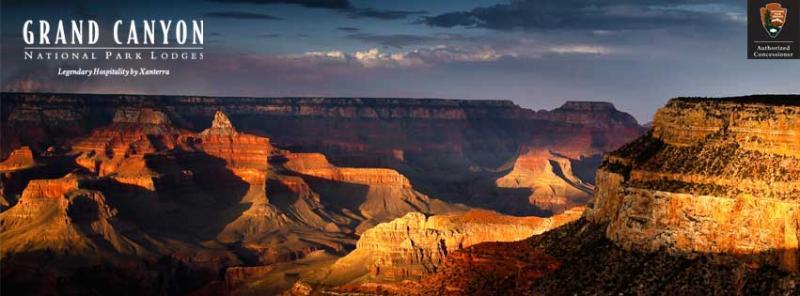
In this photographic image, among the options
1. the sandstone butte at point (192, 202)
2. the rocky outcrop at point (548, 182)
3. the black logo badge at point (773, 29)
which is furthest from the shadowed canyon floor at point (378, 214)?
the black logo badge at point (773, 29)

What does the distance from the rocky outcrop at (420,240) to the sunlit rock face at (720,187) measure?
155 feet

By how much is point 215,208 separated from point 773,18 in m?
119

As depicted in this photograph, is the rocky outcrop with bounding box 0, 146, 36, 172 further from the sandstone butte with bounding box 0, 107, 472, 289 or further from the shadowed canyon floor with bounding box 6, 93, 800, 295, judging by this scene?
the shadowed canyon floor with bounding box 6, 93, 800, 295

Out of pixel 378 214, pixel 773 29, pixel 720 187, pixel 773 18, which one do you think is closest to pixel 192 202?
pixel 378 214

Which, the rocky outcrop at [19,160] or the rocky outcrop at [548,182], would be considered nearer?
the rocky outcrop at [19,160]

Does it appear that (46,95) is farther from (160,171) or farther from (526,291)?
(526,291)

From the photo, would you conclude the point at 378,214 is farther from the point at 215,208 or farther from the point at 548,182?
the point at 548,182

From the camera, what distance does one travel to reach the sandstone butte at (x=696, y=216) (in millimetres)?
26875

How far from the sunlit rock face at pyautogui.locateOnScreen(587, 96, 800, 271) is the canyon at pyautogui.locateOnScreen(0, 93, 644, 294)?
1740 inches

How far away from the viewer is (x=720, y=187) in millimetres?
28047

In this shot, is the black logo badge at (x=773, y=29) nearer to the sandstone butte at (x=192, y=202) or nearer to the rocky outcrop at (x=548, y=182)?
the sandstone butte at (x=192, y=202)

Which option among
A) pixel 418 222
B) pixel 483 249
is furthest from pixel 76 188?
pixel 483 249

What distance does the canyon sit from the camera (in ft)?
292

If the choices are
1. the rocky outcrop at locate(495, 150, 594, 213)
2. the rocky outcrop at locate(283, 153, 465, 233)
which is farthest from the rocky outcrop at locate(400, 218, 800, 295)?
the rocky outcrop at locate(495, 150, 594, 213)
